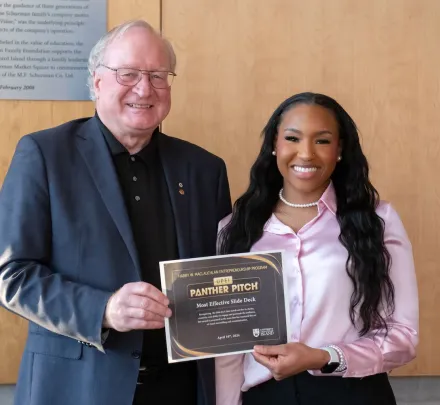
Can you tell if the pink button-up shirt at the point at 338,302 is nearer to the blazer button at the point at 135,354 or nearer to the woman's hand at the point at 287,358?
the woman's hand at the point at 287,358

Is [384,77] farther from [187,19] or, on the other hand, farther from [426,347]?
[426,347]

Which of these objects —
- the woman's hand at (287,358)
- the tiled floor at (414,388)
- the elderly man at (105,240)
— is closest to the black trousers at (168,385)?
the elderly man at (105,240)

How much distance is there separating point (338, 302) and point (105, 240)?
71 centimetres

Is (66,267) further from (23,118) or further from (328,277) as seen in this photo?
(23,118)

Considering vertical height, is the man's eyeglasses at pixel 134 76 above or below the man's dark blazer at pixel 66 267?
above

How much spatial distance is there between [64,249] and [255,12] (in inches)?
53.0

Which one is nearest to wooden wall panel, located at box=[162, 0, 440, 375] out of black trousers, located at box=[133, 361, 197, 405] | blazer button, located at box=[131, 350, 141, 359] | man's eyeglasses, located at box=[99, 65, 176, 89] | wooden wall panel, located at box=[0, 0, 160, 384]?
wooden wall panel, located at box=[0, 0, 160, 384]

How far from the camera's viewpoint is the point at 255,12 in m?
2.49

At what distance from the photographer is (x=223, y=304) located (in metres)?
1.60

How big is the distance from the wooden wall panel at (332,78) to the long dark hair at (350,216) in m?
0.52

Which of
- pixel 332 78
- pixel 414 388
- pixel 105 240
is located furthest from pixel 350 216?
pixel 414 388

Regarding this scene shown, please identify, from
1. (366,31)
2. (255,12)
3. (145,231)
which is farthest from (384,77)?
(145,231)

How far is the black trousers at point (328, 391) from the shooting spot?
5.74 feet

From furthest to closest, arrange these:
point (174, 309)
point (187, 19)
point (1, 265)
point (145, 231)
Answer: point (187, 19), point (145, 231), point (1, 265), point (174, 309)
